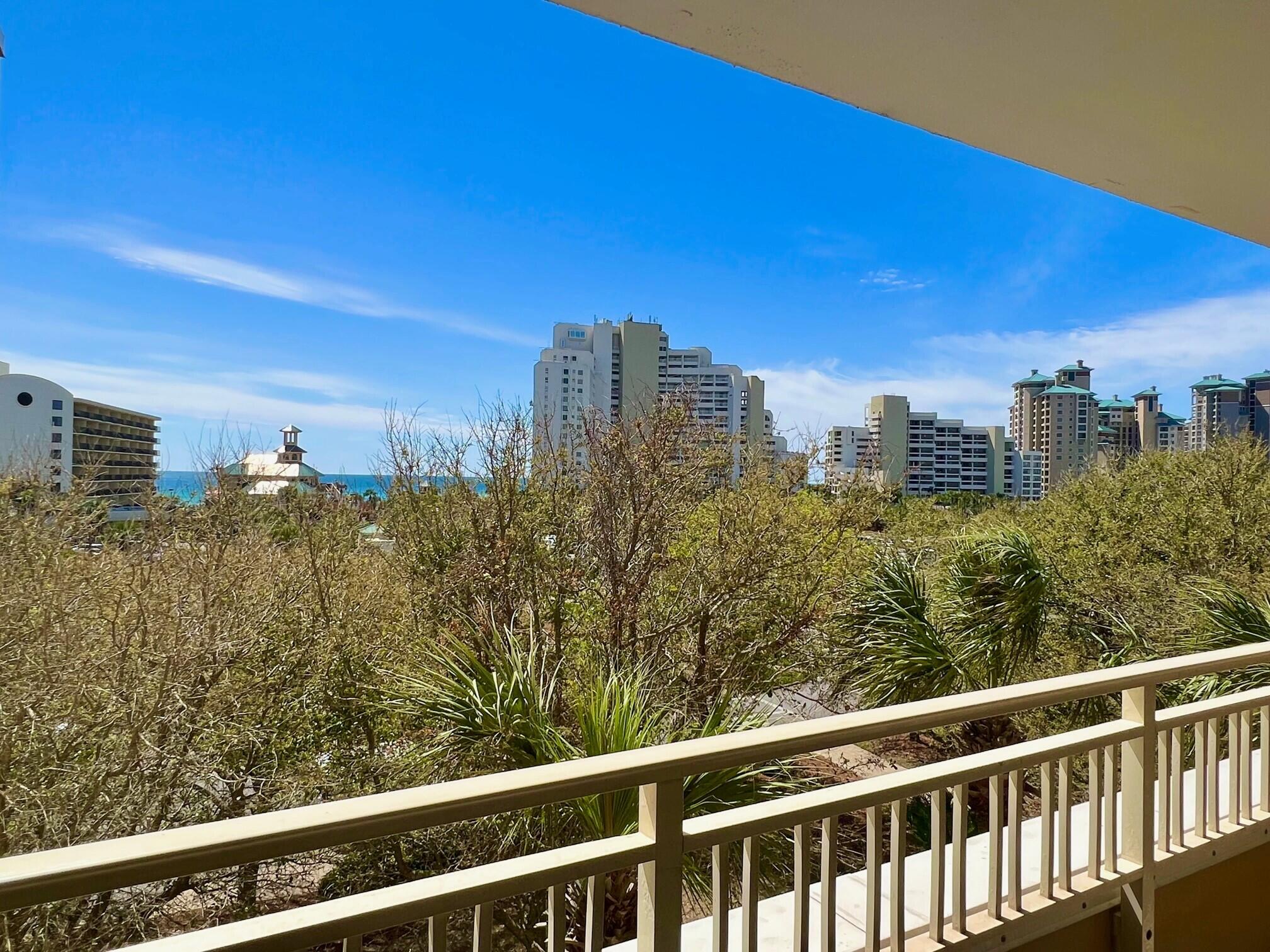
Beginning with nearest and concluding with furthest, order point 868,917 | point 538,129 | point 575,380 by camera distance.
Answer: point 868,917 → point 575,380 → point 538,129

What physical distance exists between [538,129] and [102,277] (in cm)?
655

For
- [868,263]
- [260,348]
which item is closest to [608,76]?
[260,348]

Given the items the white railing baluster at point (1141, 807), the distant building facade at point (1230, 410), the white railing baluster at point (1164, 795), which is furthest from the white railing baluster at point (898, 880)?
the distant building facade at point (1230, 410)

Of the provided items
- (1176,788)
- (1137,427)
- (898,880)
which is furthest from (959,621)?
(1137,427)

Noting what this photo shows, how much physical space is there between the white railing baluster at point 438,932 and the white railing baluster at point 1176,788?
1.98 meters

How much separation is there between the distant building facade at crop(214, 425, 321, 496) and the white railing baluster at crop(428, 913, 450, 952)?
4519mm

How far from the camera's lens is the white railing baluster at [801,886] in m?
1.24

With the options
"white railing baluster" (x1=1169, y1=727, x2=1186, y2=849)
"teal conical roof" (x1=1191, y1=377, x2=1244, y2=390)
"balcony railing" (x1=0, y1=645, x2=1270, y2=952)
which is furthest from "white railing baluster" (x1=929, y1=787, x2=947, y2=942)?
"teal conical roof" (x1=1191, y1=377, x2=1244, y2=390)

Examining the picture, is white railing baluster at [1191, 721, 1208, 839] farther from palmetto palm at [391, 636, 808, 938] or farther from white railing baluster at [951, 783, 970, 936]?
palmetto palm at [391, 636, 808, 938]

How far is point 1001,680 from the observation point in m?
4.68

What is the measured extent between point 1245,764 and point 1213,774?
18 centimetres

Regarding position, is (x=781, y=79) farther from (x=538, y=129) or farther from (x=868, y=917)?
(x=538, y=129)

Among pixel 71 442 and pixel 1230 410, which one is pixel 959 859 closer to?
pixel 71 442

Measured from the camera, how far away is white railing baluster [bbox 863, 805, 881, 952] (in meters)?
1.34
